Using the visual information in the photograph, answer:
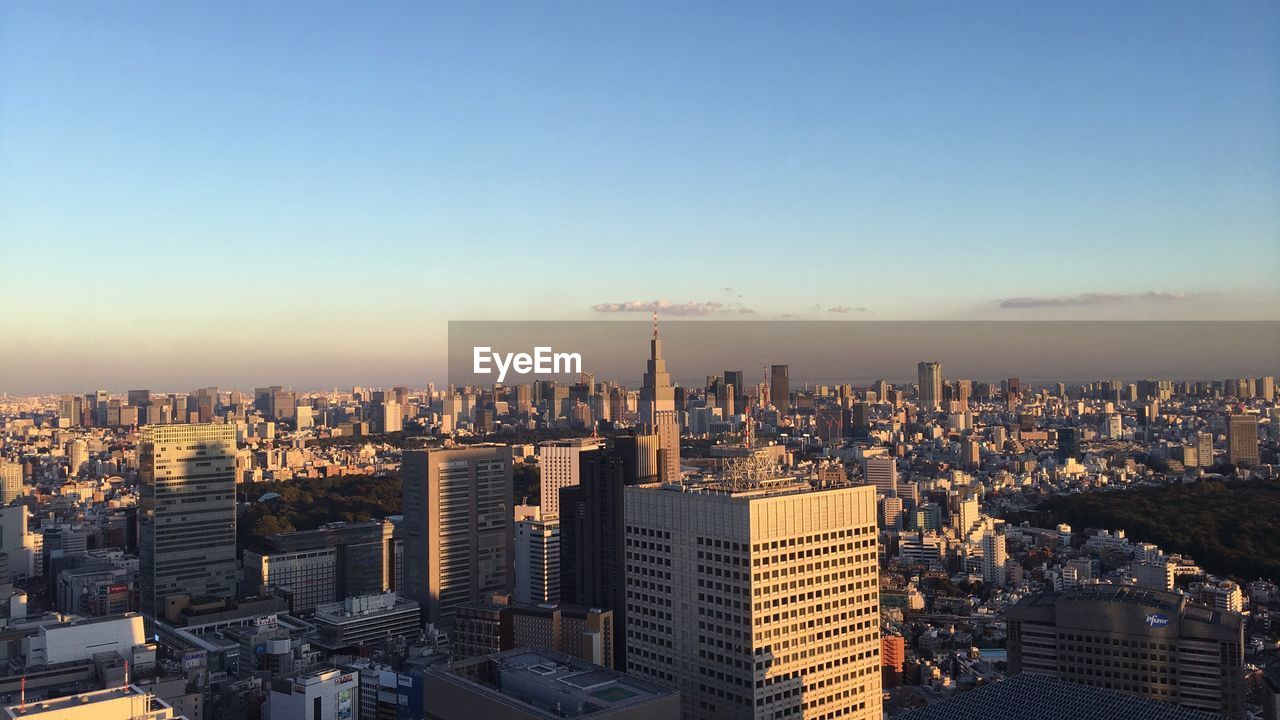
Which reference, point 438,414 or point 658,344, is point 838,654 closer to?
point 658,344

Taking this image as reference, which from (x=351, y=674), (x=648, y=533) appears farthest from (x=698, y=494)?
(x=351, y=674)

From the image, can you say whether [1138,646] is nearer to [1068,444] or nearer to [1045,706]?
[1045,706]

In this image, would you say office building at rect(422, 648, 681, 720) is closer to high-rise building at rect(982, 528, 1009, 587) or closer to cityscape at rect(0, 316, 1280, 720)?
cityscape at rect(0, 316, 1280, 720)

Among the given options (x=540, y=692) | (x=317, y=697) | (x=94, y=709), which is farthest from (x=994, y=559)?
(x=94, y=709)

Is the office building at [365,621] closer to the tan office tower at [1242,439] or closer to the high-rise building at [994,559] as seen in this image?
the high-rise building at [994,559]

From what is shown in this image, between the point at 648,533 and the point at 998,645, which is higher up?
the point at 648,533

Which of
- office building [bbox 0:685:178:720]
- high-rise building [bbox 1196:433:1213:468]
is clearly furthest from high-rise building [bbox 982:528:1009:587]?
office building [bbox 0:685:178:720]

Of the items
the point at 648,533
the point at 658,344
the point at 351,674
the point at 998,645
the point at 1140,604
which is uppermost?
the point at 658,344
